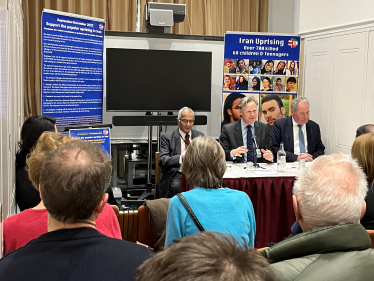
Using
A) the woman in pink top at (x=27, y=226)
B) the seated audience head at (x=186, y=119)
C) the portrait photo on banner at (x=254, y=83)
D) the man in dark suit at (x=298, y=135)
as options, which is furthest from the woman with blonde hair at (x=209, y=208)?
the portrait photo on banner at (x=254, y=83)

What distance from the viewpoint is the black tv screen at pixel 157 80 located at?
5594 millimetres

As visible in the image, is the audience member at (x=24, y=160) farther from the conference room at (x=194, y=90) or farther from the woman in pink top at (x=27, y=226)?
the conference room at (x=194, y=90)

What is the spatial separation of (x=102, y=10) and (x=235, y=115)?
295 centimetres

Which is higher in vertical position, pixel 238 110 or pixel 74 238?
pixel 238 110

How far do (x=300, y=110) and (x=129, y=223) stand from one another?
3.00 metres

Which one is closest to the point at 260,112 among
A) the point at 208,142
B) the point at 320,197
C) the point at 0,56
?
the point at 208,142

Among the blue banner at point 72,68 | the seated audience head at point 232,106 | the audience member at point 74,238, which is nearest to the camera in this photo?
the audience member at point 74,238

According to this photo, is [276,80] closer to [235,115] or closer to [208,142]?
[235,115]

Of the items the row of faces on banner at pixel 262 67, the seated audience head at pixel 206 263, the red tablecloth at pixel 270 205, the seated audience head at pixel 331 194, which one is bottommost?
the red tablecloth at pixel 270 205

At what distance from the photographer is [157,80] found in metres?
5.77

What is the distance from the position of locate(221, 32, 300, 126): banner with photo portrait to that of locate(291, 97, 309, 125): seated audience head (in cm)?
105

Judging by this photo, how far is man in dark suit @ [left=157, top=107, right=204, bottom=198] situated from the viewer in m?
4.33

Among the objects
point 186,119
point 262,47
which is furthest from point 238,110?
point 186,119

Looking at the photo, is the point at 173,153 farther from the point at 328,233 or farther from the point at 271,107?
the point at 328,233
